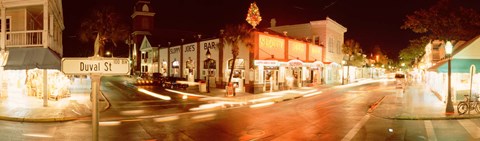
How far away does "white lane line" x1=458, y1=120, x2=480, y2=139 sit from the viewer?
39.3 feet

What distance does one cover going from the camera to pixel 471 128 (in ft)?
43.2

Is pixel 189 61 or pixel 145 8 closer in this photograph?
pixel 189 61

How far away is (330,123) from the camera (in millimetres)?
14461

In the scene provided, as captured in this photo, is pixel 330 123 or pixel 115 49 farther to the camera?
pixel 115 49

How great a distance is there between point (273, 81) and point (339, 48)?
2573 centimetres

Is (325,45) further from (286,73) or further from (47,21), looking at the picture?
(47,21)

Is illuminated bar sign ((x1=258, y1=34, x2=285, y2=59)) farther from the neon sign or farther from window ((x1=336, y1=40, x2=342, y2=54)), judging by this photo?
window ((x1=336, y1=40, x2=342, y2=54))

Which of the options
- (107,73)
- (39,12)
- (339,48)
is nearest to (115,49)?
(339,48)

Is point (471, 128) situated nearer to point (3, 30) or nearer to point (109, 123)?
point (109, 123)

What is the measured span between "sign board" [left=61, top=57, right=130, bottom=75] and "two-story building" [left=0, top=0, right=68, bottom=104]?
1504 centimetres

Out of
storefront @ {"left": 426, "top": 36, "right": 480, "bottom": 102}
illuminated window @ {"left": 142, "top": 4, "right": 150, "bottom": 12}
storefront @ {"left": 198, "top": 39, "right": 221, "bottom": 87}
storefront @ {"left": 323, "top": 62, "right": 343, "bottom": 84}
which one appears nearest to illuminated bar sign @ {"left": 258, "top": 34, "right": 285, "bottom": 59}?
storefront @ {"left": 198, "top": 39, "right": 221, "bottom": 87}

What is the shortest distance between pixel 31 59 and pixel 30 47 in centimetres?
125

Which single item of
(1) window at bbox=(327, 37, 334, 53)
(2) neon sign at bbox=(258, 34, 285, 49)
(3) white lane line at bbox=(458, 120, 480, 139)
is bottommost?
(3) white lane line at bbox=(458, 120, 480, 139)

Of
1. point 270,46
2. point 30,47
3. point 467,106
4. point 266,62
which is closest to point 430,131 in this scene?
point 467,106
